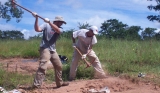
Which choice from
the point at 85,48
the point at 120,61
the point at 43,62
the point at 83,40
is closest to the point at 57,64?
the point at 43,62

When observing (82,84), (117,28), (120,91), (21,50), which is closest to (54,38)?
(82,84)

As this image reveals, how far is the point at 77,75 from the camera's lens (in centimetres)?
843

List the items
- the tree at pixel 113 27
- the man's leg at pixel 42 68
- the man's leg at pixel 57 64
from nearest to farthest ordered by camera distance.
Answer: the man's leg at pixel 42 68 → the man's leg at pixel 57 64 → the tree at pixel 113 27

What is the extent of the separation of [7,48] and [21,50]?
106cm

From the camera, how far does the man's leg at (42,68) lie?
21.4 ft

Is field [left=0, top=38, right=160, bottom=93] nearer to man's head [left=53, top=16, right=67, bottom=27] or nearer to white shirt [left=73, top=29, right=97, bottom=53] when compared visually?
white shirt [left=73, top=29, right=97, bottom=53]

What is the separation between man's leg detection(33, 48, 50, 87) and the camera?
6512 mm

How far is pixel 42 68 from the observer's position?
21.3 feet

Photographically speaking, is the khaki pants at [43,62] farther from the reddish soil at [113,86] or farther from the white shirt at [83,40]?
the white shirt at [83,40]

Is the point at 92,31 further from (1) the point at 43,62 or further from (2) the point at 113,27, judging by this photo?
Answer: (2) the point at 113,27

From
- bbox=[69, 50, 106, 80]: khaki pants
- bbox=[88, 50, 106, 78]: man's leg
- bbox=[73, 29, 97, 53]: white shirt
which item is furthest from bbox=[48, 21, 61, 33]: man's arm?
bbox=[88, 50, 106, 78]: man's leg

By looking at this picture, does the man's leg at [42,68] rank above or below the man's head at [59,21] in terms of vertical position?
below

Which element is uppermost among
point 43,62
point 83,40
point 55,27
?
point 55,27

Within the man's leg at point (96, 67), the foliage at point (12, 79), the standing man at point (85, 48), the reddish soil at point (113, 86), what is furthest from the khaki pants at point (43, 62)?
the man's leg at point (96, 67)
